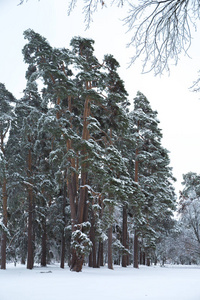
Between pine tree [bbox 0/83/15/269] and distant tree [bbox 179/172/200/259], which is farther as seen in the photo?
distant tree [bbox 179/172/200/259]

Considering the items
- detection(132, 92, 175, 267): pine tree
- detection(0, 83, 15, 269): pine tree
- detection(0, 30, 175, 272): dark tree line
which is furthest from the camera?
detection(132, 92, 175, 267): pine tree

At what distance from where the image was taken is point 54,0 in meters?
4.56

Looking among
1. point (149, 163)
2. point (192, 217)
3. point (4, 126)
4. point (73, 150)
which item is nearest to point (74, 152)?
point (73, 150)

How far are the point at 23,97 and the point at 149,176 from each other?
39.8ft

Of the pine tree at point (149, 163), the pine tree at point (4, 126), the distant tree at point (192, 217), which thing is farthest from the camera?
the distant tree at point (192, 217)

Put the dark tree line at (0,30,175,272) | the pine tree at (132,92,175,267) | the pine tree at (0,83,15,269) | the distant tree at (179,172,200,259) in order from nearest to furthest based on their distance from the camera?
the dark tree line at (0,30,175,272) < the pine tree at (0,83,15,269) < the pine tree at (132,92,175,267) < the distant tree at (179,172,200,259)

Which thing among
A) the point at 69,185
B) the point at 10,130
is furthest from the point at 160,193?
the point at 10,130

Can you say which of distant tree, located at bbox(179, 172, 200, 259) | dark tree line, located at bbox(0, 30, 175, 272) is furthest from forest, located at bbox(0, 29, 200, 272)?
distant tree, located at bbox(179, 172, 200, 259)

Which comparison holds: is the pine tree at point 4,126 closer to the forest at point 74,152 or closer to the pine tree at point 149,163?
the forest at point 74,152

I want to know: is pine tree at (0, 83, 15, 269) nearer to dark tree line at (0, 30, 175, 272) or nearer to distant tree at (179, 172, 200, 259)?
dark tree line at (0, 30, 175, 272)

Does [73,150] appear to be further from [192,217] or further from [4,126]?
[192,217]

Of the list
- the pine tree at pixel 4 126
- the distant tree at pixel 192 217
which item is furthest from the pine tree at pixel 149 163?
the pine tree at pixel 4 126

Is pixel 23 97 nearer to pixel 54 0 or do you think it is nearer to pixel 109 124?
pixel 109 124

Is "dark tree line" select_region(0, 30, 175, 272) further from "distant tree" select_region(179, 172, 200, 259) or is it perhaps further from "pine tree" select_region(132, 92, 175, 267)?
"distant tree" select_region(179, 172, 200, 259)
